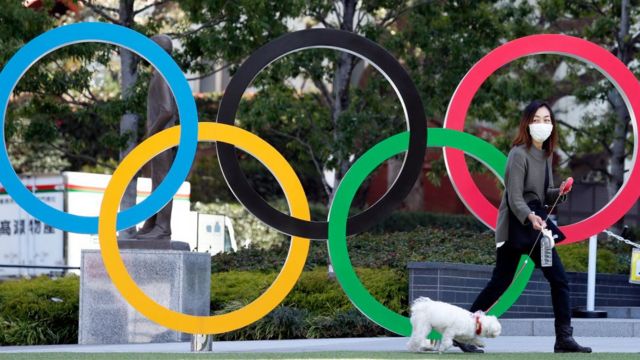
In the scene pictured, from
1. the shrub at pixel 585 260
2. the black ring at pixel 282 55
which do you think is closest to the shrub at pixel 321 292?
the shrub at pixel 585 260

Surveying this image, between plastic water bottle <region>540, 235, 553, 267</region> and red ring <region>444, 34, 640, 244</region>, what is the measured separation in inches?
54.8

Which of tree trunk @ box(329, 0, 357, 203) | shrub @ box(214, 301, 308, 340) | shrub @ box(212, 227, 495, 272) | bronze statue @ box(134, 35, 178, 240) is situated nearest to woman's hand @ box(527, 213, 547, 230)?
bronze statue @ box(134, 35, 178, 240)

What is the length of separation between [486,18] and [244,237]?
891 centimetres

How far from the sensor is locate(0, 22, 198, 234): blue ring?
11.6 metres

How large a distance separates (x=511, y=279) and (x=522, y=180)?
2.94 ft

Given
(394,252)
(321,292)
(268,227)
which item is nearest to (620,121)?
(394,252)

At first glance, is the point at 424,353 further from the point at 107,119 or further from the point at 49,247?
the point at 49,247

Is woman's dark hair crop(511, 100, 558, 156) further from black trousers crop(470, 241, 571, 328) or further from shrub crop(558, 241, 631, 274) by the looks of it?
shrub crop(558, 241, 631, 274)

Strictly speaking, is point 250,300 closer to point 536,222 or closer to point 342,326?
point 342,326

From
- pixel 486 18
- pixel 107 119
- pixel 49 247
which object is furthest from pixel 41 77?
pixel 486 18

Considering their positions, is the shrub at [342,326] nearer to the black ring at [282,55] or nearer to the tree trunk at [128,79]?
the black ring at [282,55]

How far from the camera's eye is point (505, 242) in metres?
10.9

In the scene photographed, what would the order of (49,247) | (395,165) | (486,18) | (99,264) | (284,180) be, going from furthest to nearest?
(395,165), (49,247), (486,18), (99,264), (284,180)

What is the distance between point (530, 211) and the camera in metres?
10.6
